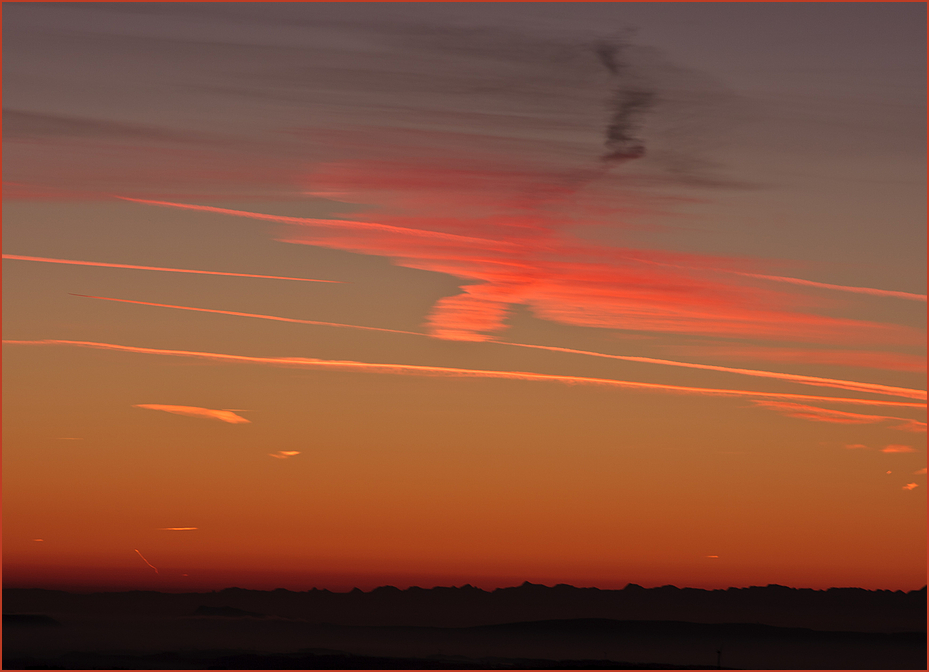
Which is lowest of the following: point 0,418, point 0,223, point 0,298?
point 0,418

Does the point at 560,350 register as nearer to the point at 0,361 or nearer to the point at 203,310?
the point at 203,310

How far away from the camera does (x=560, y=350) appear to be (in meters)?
64.9

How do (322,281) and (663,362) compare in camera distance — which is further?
(663,362)

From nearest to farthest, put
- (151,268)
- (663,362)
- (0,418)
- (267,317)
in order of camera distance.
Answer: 1. (0,418)
2. (151,268)
3. (267,317)
4. (663,362)

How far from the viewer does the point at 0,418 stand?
152 feet

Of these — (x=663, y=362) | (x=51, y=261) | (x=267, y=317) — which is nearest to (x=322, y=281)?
(x=267, y=317)

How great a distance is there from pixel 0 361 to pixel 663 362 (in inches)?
1583

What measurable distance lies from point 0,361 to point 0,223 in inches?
261

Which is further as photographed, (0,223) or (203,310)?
(203,310)

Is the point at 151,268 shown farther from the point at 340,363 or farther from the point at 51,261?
the point at 340,363

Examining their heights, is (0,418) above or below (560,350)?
below

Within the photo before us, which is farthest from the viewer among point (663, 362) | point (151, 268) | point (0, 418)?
point (663, 362)

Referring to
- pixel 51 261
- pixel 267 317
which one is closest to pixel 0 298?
pixel 51 261

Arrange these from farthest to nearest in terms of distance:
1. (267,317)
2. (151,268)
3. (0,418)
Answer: (267,317) → (151,268) → (0,418)
